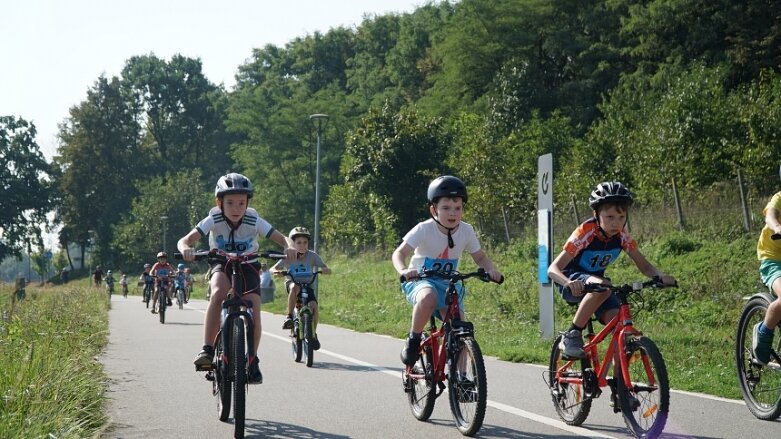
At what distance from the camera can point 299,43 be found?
91.5 m

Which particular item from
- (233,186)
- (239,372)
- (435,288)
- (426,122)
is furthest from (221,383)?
(426,122)

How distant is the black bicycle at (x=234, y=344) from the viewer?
6605 mm

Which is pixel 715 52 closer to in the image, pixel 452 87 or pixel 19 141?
pixel 452 87

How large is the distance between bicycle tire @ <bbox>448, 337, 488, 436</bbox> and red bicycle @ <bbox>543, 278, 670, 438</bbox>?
27.5 inches

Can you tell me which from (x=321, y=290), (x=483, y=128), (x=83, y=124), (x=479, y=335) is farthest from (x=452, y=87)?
(x=83, y=124)

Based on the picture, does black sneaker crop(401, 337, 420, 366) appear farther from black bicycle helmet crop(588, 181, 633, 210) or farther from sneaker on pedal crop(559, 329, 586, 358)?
black bicycle helmet crop(588, 181, 633, 210)

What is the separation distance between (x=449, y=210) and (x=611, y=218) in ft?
4.01

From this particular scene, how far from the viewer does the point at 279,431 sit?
7074 millimetres

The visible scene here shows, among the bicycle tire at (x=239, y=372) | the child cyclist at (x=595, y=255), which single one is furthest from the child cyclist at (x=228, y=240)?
the child cyclist at (x=595, y=255)

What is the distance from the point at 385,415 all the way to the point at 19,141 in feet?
308

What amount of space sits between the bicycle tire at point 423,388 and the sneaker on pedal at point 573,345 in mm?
1006

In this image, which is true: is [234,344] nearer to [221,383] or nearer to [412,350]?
[221,383]

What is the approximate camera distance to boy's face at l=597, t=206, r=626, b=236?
6.64m

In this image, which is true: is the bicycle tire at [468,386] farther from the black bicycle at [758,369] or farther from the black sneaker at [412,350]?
the black bicycle at [758,369]
